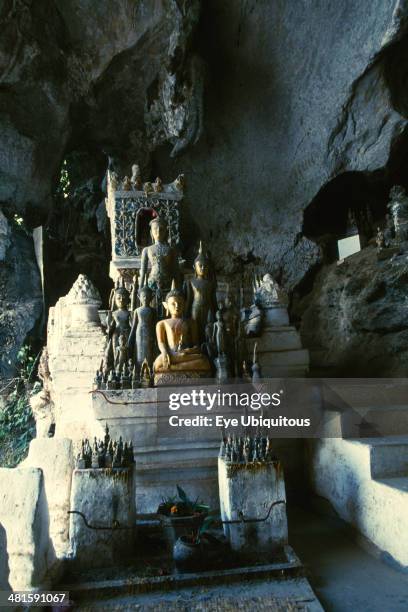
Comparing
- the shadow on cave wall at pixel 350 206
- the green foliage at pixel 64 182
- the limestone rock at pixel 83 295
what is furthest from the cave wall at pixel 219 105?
the limestone rock at pixel 83 295

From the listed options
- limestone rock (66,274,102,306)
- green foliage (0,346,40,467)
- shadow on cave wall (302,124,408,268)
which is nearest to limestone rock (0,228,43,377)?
green foliage (0,346,40,467)

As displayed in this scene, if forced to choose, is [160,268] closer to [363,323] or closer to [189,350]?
[189,350]

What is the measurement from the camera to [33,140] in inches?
546

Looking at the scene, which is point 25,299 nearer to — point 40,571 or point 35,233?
point 35,233

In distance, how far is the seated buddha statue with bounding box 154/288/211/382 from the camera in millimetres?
5059

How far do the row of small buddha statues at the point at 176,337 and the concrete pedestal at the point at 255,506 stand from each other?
6.15 ft

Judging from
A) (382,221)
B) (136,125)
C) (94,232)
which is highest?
(136,125)

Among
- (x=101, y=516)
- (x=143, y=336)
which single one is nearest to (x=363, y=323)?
(x=143, y=336)

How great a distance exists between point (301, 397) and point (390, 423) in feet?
3.19

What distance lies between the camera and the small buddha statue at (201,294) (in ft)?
19.1

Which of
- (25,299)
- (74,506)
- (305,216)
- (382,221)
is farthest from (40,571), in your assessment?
(382,221)

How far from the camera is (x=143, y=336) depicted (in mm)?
5461

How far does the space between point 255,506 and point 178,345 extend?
2.40m

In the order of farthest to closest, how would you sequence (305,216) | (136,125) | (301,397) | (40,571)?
(136,125) < (305,216) < (301,397) < (40,571)
